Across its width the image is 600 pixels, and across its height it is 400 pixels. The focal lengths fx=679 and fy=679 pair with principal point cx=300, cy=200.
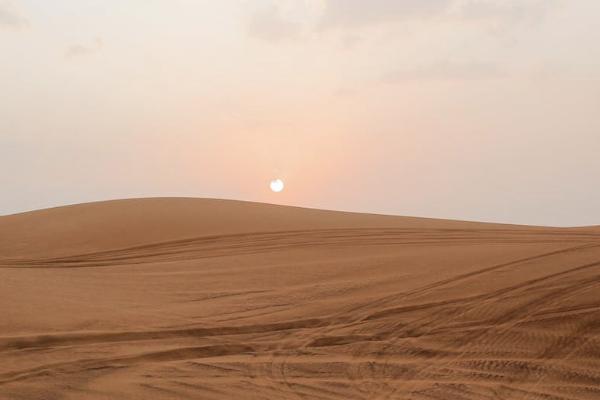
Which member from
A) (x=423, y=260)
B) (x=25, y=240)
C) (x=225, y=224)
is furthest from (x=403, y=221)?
(x=25, y=240)

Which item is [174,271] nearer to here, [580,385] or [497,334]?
[497,334]

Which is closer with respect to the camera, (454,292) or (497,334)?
(497,334)

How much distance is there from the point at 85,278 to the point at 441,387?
5789mm

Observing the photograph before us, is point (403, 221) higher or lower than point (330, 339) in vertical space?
higher

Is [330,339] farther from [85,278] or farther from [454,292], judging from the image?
[85,278]

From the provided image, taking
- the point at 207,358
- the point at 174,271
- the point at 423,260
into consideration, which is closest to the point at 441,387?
the point at 207,358

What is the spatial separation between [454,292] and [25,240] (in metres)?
9.95

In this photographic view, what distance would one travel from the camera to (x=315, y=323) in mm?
6844

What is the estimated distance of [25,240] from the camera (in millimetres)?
14180

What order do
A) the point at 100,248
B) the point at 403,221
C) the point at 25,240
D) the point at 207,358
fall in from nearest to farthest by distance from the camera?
1. the point at 207,358
2. the point at 100,248
3. the point at 25,240
4. the point at 403,221

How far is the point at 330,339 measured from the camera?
6.43 meters

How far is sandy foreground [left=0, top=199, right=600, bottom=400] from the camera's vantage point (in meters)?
5.42

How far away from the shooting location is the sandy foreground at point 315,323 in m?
5.42

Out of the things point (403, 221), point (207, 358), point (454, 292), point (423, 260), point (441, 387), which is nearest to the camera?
point (441, 387)
